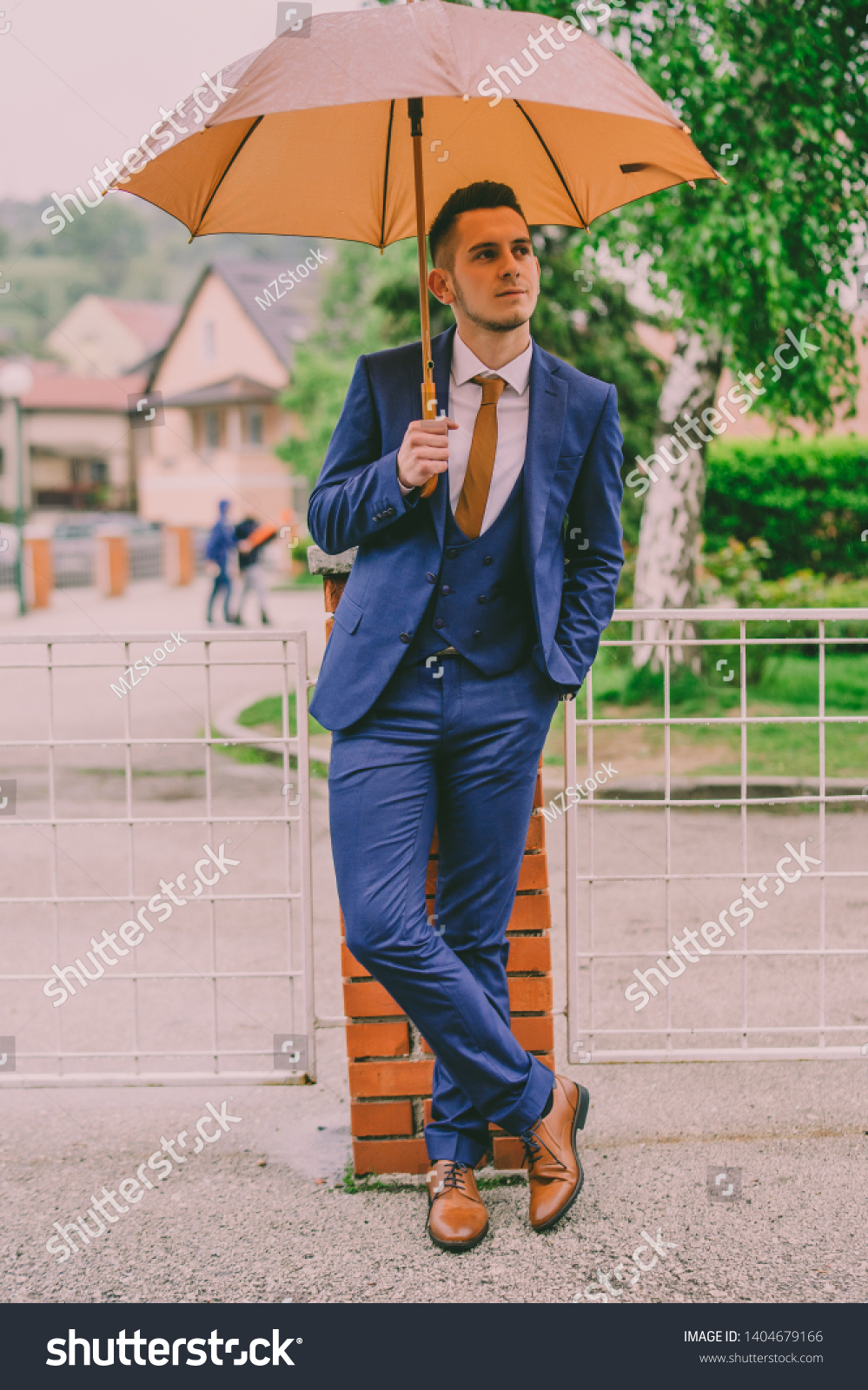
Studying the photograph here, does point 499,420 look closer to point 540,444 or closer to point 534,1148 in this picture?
point 540,444

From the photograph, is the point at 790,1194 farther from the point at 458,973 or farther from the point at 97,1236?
the point at 97,1236

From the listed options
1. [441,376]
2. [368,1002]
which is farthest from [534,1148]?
[441,376]

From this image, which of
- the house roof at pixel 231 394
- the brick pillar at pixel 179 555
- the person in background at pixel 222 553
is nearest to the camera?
the person in background at pixel 222 553

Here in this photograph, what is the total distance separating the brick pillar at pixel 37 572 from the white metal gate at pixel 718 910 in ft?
63.7

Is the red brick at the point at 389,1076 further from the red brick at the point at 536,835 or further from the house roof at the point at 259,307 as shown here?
the house roof at the point at 259,307

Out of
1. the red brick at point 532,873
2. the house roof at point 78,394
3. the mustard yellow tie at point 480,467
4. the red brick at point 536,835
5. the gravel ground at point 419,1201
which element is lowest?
the gravel ground at point 419,1201

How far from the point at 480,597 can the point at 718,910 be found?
10.9ft

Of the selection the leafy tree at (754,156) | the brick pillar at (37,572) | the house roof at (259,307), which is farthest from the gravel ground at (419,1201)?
the house roof at (259,307)

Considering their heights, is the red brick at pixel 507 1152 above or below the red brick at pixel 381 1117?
below

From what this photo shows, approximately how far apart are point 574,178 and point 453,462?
0.87 meters

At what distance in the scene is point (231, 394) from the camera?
4516cm

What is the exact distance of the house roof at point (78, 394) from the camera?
5906cm

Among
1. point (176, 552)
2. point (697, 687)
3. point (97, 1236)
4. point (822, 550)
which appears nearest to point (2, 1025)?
point (97, 1236)

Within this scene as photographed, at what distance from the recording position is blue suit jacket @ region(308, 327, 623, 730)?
265cm
